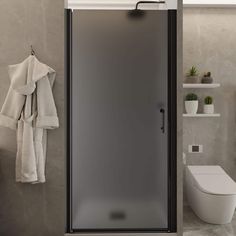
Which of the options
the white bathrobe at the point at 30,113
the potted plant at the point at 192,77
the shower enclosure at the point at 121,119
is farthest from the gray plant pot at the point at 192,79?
the white bathrobe at the point at 30,113

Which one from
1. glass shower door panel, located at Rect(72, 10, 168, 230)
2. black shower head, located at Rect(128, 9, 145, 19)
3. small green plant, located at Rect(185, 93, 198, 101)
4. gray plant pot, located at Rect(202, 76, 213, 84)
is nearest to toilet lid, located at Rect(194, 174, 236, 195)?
glass shower door panel, located at Rect(72, 10, 168, 230)

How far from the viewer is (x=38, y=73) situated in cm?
208

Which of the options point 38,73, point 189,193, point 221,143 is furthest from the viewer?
point 221,143

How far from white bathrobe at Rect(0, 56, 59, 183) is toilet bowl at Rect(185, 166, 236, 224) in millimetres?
1463

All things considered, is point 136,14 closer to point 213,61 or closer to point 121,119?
point 121,119

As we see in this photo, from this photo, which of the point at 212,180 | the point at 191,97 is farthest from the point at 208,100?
the point at 212,180

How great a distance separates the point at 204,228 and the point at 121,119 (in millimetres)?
1360

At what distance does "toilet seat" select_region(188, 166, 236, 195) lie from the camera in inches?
99.7

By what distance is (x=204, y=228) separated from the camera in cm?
268

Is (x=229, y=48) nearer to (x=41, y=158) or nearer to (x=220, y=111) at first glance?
(x=220, y=111)

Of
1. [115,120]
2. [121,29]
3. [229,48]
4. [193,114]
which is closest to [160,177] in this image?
[115,120]

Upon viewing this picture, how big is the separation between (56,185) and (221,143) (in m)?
1.95

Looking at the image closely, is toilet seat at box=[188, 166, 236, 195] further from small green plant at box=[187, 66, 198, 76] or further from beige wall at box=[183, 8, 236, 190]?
small green plant at box=[187, 66, 198, 76]

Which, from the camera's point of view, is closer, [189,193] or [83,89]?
[83,89]
